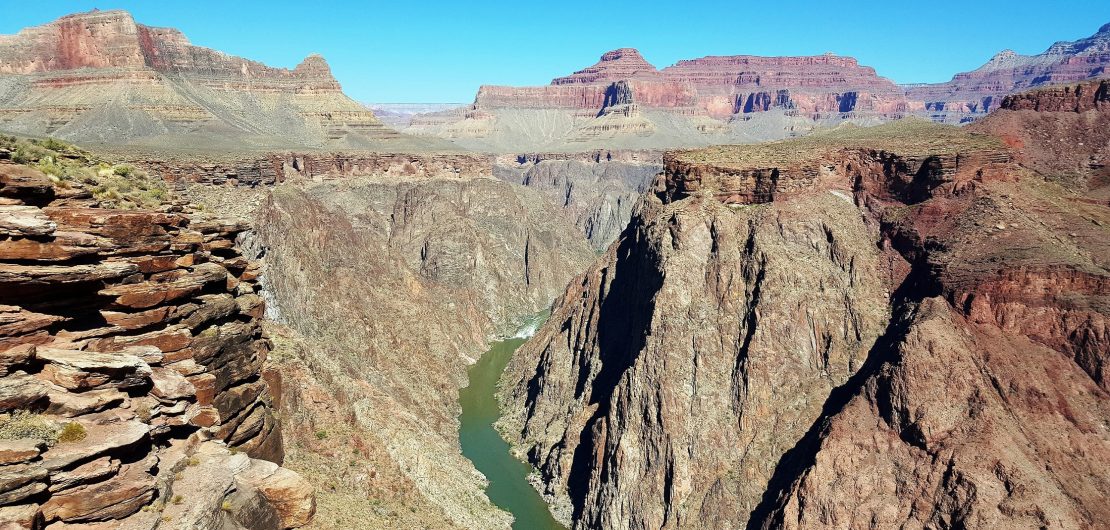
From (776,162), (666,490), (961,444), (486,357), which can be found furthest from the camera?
(486,357)

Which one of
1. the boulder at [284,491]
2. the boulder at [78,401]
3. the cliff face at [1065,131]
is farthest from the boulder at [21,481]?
the cliff face at [1065,131]

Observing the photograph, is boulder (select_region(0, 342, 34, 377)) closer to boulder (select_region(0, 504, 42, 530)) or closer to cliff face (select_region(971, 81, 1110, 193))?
boulder (select_region(0, 504, 42, 530))

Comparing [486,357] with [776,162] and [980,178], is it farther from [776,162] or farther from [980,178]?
[980,178]

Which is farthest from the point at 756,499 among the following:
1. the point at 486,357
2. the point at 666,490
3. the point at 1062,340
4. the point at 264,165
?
the point at 264,165

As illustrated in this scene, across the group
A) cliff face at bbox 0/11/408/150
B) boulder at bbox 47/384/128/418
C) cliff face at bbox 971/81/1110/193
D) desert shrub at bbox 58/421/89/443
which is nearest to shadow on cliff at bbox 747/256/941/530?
cliff face at bbox 971/81/1110/193

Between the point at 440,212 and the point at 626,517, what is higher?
the point at 440,212

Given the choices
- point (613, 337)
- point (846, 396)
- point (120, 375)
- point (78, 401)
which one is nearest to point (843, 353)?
point (846, 396)

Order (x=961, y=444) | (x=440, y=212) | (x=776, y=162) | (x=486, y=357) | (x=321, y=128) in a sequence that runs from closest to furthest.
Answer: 1. (x=961, y=444)
2. (x=776, y=162)
3. (x=486, y=357)
4. (x=440, y=212)
5. (x=321, y=128)
